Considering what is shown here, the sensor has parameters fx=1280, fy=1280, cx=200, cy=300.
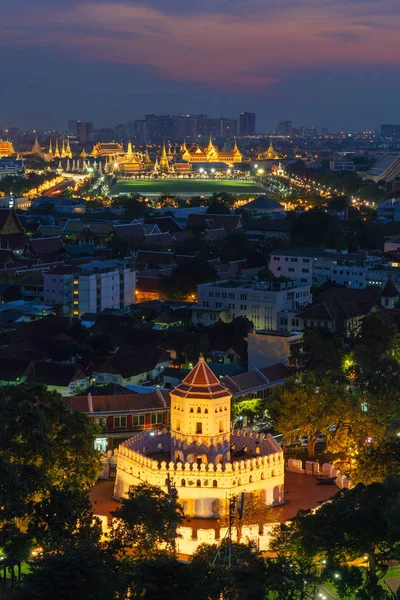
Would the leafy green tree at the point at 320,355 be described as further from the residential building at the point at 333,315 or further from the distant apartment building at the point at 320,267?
the distant apartment building at the point at 320,267

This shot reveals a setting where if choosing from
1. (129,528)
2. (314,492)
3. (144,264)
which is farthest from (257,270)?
(129,528)

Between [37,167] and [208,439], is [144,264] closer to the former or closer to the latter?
[208,439]

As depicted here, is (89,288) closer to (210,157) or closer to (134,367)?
(134,367)

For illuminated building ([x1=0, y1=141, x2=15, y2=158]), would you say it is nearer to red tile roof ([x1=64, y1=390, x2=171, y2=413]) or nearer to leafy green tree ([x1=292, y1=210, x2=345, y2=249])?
leafy green tree ([x1=292, y1=210, x2=345, y2=249])

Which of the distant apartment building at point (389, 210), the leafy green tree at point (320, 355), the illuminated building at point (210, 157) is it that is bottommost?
the illuminated building at point (210, 157)

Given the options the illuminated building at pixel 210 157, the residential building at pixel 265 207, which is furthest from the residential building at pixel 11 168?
the residential building at pixel 265 207

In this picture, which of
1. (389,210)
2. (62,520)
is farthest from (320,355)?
(389,210)

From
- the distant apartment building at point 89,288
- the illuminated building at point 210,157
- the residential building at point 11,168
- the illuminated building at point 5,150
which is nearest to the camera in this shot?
the distant apartment building at point 89,288
